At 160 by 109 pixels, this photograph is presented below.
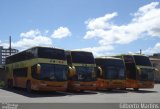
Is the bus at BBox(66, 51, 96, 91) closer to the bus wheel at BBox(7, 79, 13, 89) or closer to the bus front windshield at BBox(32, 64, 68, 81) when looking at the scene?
the bus front windshield at BBox(32, 64, 68, 81)

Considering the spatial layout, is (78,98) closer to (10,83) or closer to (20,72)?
(20,72)

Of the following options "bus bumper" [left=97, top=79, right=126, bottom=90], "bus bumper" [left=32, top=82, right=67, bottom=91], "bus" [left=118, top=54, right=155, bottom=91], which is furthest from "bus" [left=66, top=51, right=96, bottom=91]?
"bus" [left=118, top=54, right=155, bottom=91]

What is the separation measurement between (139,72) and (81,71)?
263 inches

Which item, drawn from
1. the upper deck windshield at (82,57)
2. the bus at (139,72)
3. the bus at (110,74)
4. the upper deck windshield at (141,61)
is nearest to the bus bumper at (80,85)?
the upper deck windshield at (82,57)

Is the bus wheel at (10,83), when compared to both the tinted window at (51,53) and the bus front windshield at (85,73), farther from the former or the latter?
the tinted window at (51,53)

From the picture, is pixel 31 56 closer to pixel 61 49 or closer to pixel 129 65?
pixel 61 49

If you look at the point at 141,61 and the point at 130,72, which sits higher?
the point at 141,61

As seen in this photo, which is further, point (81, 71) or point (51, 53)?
point (81, 71)

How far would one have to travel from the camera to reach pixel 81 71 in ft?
96.6

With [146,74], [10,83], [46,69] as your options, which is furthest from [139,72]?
[10,83]

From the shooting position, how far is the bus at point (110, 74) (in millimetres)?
32688

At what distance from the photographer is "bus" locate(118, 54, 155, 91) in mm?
34094

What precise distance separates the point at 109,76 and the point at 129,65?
3187mm

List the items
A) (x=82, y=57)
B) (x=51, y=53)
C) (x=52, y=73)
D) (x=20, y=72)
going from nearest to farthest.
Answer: (x=52, y=73)
(x=51, y=53)
(x=82, y=57)
(x=20, y=72)
